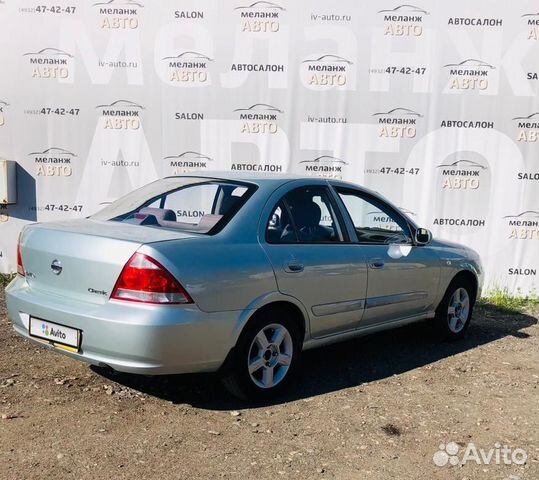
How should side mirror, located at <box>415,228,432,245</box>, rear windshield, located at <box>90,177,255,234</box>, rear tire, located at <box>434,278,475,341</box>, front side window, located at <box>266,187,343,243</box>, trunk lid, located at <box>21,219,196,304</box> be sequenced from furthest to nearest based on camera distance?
rear tire, located at <box>434,278,475,341</box> → side mirror, located at <box>415,228,432,245</box> → front side window, located at <box>266,187,343,243</box> → rear windshield, located at <box>90,177,255,234</box> → trunk lid, located at <box>21,219,196,304</box>

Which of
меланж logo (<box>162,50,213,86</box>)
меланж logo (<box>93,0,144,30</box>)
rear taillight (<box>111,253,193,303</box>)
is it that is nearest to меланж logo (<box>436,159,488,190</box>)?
меланж logo (<box>162,50,213,86</box>)

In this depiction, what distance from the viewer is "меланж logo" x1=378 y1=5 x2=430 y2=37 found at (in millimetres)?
7766

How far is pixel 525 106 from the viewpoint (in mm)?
7852

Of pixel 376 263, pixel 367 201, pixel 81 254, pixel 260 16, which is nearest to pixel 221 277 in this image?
pixel 81 254

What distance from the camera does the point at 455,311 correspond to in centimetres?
590

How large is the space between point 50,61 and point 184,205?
454 centimetres

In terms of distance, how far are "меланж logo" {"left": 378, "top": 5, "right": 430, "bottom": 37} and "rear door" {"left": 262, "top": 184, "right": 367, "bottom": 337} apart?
4.11 metres

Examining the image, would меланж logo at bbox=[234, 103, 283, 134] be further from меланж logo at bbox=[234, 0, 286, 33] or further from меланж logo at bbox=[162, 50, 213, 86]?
меланж logo at bbox=[234, 0, 286, 33]

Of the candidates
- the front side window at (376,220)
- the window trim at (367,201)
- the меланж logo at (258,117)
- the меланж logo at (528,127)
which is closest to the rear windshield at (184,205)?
the window trim at (367,201)

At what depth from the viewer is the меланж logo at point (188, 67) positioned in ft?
25.7

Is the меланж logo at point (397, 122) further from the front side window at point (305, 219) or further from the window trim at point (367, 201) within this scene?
the front side window at point (305, 219)

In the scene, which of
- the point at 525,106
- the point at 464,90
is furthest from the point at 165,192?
the point at 525,106

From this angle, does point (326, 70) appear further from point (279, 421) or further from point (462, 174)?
point (279, 421)

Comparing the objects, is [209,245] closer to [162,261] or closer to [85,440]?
[162,261]
